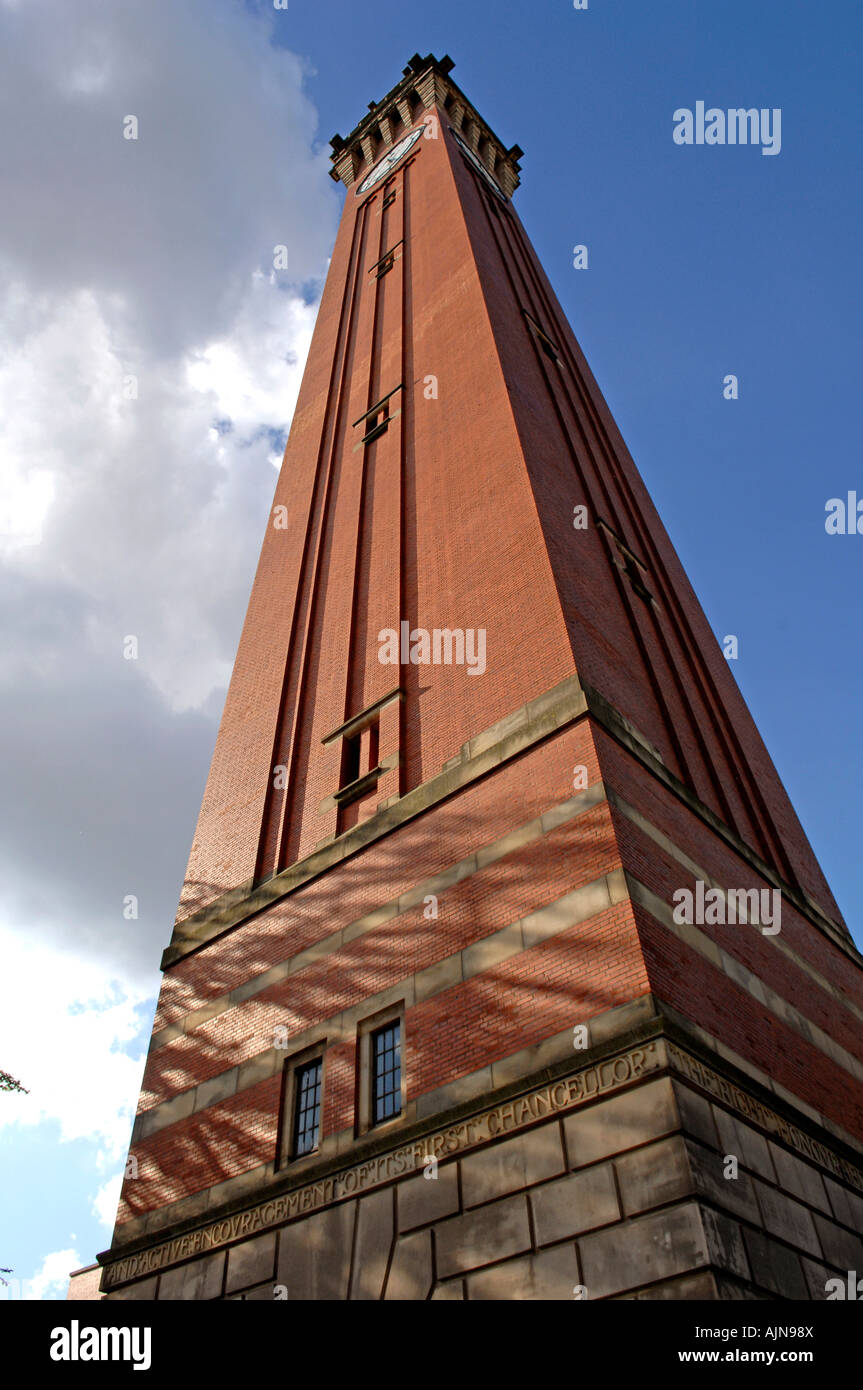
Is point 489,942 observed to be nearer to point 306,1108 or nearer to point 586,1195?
point 586,1195

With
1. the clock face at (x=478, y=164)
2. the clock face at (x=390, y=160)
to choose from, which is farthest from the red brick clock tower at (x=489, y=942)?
the clock face at (x=478, y=164)

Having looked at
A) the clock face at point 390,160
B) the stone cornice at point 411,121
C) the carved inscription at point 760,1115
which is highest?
the stone cornice at point 411,121

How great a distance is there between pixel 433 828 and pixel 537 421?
10734 mm

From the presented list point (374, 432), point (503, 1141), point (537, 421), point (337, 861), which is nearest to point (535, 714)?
point (337, 861)

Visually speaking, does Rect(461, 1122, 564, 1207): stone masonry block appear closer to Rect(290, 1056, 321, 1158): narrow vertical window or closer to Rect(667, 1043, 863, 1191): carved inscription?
Rect(667, 1043, 863, 1191): carved inscription

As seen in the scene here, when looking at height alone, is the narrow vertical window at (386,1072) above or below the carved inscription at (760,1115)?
above

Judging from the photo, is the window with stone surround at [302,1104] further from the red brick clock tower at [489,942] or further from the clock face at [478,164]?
the clock face at [478,164]

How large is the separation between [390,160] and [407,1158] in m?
37.5

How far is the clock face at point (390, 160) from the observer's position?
38281mm

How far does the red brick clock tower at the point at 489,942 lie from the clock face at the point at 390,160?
718 inches

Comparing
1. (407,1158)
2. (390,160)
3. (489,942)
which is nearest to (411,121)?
(390,160)

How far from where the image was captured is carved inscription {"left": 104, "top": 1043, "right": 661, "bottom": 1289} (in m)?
9.84
